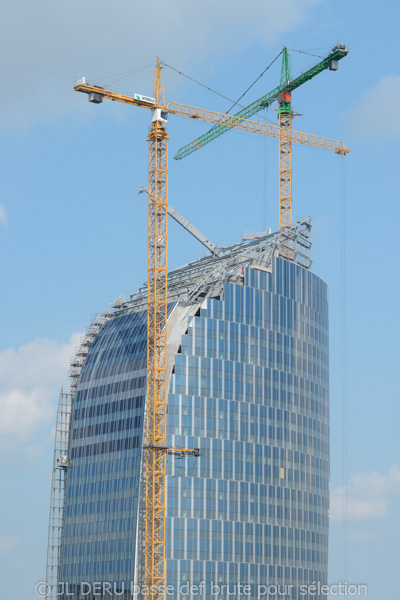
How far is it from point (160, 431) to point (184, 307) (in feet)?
80.9

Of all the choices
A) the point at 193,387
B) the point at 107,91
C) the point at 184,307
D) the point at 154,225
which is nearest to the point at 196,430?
the point at 193,387

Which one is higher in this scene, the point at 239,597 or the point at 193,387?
the point at 193,387

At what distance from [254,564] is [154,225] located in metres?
58.0

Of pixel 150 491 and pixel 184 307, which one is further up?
pixel 184 307

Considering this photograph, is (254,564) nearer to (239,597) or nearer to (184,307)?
(239,597)

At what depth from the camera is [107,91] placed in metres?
186

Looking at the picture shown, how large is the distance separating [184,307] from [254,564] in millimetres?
43493

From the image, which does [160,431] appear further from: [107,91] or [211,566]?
[107,91]

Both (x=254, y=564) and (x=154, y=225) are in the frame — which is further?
(x=254, y=564)

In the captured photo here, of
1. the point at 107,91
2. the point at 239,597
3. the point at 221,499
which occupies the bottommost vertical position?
the point at 239,597

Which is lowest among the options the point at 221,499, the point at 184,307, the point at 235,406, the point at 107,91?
the point at 221,499

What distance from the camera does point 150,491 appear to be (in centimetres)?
18662

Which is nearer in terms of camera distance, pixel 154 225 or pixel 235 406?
pixel 154 225

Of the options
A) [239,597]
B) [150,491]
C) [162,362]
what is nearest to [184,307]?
[162,362]
